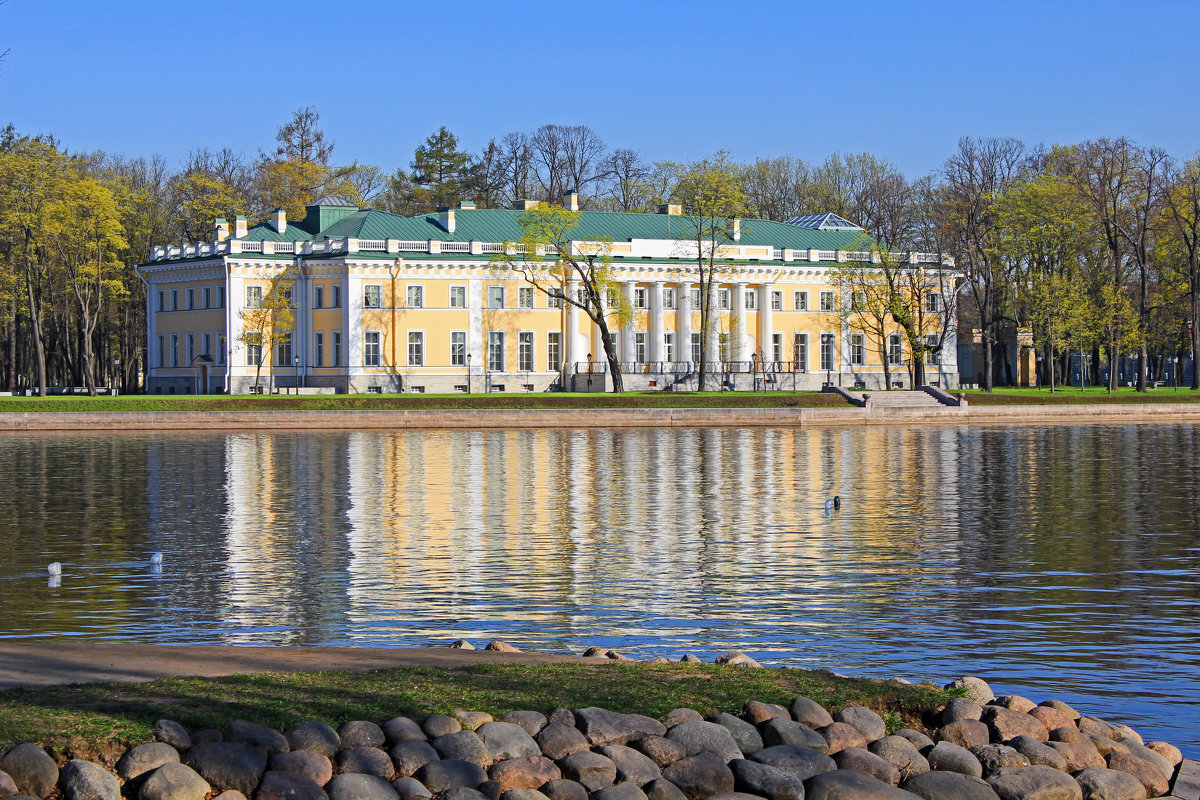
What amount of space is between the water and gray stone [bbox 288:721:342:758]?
489cm

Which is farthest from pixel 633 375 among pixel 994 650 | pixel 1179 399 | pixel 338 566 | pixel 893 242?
pixel 994 650

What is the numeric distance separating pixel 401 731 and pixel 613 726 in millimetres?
1394

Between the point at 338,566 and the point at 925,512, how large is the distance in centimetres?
1203

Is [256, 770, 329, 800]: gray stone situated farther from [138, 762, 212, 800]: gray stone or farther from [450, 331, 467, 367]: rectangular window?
[450, 331, 467, 367]: rectangular window

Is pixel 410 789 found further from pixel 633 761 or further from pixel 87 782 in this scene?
pixel 87 782

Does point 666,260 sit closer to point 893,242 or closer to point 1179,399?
point 893,242

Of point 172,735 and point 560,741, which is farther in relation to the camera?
point 560,741

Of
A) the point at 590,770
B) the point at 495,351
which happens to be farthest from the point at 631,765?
the point at 495,351

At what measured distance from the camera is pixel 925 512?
25.6 metres

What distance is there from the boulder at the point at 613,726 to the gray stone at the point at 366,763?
133 cm

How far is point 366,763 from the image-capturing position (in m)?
8.28

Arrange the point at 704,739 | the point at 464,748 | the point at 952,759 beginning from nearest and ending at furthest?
the point at 464,748
the point at 704,739
the point at 952,759

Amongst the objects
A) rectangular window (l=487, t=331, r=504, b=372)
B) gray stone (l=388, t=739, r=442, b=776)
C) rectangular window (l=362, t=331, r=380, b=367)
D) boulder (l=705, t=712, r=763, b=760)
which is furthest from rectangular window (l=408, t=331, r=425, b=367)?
gray stone (l=388, t=739, r=442, b=776)

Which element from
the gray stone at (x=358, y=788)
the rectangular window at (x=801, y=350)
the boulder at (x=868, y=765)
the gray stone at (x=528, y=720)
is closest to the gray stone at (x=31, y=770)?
the gray stone at (x=358, y=788)
